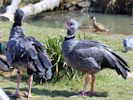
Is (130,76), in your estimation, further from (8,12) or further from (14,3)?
(14,3)

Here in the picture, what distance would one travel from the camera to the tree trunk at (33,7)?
1669 cm

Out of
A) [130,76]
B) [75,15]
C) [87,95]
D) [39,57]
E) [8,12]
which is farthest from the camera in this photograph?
[75,15]

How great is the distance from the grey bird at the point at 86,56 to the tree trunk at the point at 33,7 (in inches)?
365

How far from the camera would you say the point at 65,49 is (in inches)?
273

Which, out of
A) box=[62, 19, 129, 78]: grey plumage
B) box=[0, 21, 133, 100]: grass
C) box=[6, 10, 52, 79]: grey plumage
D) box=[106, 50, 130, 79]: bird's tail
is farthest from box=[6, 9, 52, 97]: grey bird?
box=[106, 50, 130, 79]: bird's tail

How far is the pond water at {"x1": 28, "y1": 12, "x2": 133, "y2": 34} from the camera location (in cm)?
1811

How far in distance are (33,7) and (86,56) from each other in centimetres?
1203

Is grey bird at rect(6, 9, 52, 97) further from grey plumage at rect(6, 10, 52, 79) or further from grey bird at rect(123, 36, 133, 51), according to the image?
grey bird at rect(123, 36, 133, 51)

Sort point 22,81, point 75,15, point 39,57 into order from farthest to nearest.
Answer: point 75,15 → point 22,81 → point 39,57

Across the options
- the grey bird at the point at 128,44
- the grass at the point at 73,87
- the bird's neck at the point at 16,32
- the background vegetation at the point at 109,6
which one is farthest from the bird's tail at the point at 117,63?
the background vegetation at the point at 109,6

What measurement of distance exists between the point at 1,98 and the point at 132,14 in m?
19.8

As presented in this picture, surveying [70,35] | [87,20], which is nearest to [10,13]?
[87,20]

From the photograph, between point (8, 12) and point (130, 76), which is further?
point (8, 12)

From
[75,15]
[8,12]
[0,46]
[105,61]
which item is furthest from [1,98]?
[75,15]
